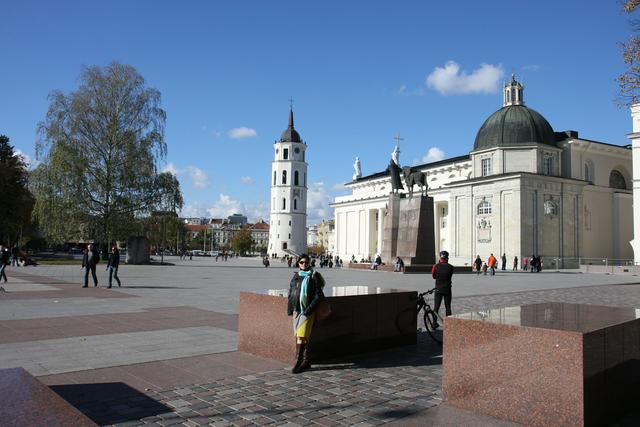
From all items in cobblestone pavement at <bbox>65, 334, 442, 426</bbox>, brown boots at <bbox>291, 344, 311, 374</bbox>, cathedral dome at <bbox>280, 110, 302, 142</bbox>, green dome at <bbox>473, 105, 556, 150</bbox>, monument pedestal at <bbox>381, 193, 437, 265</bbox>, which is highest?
cathedral dome at <bbox>280, 110, 302, 142</bbox>

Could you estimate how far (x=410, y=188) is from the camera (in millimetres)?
39875

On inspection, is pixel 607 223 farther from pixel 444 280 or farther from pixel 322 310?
pixel 322 310

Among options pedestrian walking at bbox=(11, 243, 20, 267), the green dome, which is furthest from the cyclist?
the green dome

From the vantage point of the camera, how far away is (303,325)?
720 cm

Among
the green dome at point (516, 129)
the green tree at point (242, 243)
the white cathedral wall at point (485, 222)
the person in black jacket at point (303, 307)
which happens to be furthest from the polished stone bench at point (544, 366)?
the green tree at point (242, 243)

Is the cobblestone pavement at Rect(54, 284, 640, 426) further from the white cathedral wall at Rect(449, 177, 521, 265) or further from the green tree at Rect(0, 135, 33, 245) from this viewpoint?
the white cathedral wall at Rect(449, 177, 521, 265)

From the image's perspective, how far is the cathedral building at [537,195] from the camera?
58172 mm

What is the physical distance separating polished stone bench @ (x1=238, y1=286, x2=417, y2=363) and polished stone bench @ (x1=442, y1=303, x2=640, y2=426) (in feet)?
8.08

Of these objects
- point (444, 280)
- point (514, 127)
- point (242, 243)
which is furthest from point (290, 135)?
point (444, 280)

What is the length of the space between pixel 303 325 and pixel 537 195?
5742cm

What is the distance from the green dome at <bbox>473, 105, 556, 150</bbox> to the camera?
2447 inches

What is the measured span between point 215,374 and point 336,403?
196 cm

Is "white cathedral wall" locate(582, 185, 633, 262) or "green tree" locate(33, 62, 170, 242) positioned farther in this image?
"white cathedral wall" locate(582, 185, 633, 262)

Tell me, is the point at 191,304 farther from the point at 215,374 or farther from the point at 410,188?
the point at 410,188
